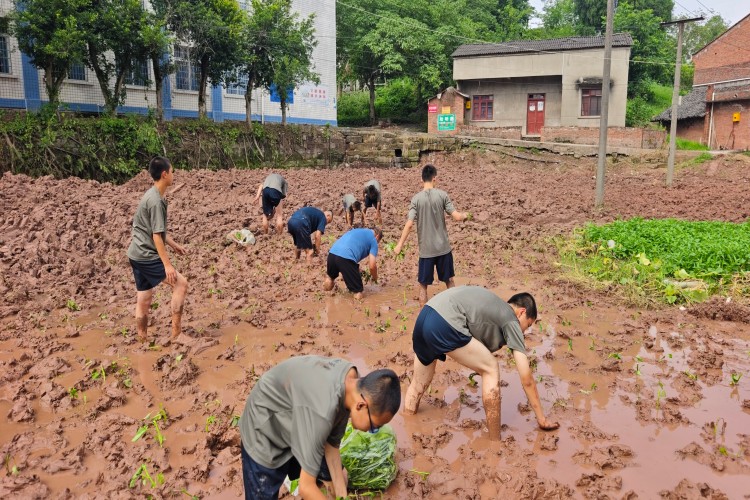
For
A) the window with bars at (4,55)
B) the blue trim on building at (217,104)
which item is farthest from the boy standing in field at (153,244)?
the blue trim on building at (217,104)

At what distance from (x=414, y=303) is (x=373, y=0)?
28.3 metres

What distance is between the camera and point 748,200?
1516 cm

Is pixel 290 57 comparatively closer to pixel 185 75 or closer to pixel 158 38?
pixel 185 75

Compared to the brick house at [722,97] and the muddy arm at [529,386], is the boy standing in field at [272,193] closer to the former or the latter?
the muddy arm at [529,386]

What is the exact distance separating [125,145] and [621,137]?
19.6 meters

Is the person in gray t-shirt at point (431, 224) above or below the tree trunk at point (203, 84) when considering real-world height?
below

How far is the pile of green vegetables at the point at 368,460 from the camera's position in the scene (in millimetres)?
3605

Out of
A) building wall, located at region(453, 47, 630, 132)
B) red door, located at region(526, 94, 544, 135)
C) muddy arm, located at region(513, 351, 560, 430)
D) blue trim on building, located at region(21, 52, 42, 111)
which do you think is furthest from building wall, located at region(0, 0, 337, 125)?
muddy arm, located at region(513, 351, 560, 430)

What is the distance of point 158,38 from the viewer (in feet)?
55.5

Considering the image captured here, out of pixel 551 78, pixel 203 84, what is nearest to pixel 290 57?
pixel 203 84

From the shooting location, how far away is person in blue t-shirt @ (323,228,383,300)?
7621 mm

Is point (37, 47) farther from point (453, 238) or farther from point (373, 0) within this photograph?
point (373, 0)

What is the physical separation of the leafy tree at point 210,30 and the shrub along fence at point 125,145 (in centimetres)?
204

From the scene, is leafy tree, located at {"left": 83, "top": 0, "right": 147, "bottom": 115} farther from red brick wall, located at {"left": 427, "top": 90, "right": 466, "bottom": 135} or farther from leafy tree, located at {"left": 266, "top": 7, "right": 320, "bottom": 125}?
red brick wall, located at {"left": 427, "top": 90, "right": 466, "bottom": 135}
